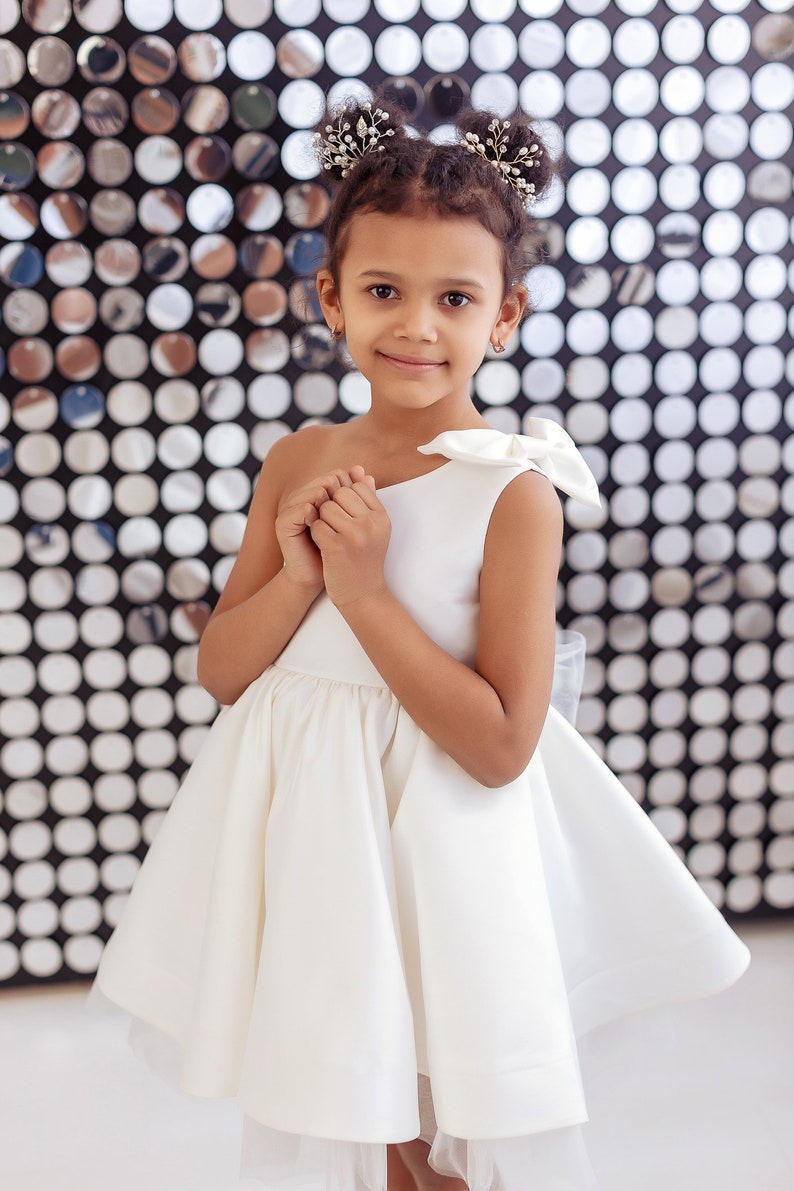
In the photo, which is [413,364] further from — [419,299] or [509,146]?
[509,146]

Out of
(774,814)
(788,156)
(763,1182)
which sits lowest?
(763,1182)

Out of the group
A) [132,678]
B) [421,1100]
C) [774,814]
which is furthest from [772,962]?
[132,678]

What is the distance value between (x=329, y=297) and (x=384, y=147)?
12cm

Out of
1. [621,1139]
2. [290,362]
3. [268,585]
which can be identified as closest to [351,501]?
Result: [268,585]

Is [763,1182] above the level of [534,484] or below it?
below

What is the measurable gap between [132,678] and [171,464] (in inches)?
11.6

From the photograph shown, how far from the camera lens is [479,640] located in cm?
74

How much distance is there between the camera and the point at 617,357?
1.29 metres

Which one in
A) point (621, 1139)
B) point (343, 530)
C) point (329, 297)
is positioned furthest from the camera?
point (621, 1139)

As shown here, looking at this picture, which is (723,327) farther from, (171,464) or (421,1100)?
(421,1100)

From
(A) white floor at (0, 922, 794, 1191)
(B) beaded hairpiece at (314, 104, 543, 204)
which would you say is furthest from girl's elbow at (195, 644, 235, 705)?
(A) white floor at (0, 922, 794, 1191)

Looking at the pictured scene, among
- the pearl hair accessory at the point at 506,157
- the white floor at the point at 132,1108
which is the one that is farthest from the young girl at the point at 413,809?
the white floor at the point at 132,1108

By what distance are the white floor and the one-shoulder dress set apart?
0.38 m

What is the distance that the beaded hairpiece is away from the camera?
787 mm
